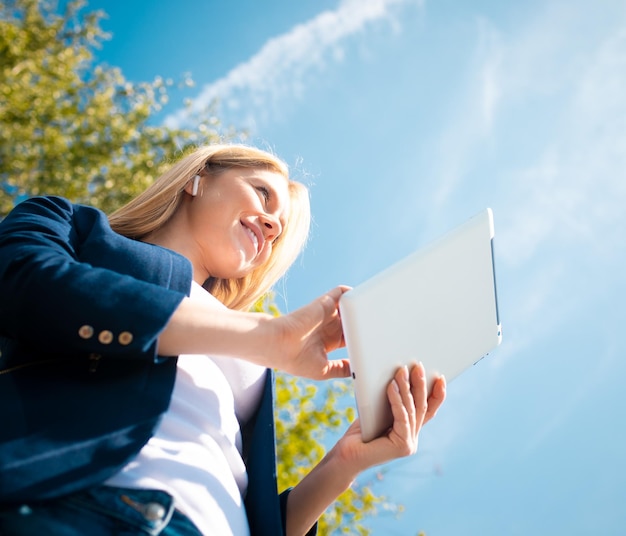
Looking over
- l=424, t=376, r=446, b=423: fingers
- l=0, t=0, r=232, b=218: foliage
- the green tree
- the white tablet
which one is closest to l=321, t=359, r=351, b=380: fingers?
the white tablet

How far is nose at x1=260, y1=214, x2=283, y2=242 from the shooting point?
7.15 feet

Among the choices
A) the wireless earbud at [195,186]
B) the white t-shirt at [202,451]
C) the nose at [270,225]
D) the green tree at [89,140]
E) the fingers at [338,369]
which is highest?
the green tree at [89,140]

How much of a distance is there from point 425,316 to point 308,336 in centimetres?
36

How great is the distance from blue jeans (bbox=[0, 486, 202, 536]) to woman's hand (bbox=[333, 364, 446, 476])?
1.91 ft

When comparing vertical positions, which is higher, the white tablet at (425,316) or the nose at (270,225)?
the nose at (270,225)

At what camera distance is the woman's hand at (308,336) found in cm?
138

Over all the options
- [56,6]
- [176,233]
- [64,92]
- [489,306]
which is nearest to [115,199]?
[64,92]

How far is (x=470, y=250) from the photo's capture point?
1.73 metres

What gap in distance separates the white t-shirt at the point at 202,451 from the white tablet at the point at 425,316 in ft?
1.21

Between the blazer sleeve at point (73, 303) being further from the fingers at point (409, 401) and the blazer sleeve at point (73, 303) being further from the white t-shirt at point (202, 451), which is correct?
the fingers at point (409, 401)

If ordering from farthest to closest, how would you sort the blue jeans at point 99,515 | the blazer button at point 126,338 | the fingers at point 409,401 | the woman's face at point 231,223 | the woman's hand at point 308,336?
1. the woman's face at point 231,223
2. the fingers at point 409,401
3. the woman's hand at point 308,336
4. the blazer button at point 126,338
5. the blue jeans at point 99,515

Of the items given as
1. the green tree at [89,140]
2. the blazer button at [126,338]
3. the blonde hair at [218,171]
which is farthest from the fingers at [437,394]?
the green tree at [89,140]

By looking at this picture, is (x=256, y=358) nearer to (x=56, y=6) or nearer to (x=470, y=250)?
(x=470, y=250)

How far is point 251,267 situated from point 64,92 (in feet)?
21.7
